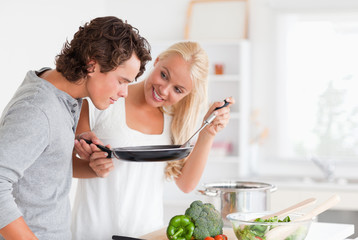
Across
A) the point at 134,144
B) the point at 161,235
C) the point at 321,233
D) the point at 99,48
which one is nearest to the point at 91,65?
the point at 99,48

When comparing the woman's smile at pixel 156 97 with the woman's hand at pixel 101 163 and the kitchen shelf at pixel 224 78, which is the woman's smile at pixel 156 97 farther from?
the kitchen shelf at pixel 224 78

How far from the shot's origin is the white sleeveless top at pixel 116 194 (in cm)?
207

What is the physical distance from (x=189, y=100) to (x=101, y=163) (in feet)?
1.74

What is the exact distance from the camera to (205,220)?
5.56 feet

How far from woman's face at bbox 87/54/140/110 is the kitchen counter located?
21.5 inches

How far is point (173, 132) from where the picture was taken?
2.21 meters

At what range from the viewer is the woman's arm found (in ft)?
6.63

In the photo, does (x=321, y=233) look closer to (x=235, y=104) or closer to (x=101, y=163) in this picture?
(x=101, y=163)

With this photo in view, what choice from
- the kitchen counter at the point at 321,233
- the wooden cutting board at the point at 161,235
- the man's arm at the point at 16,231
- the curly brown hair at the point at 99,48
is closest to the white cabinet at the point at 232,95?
the kitchen counter at the point at 321,233

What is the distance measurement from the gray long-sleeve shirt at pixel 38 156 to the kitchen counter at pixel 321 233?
0.34 m

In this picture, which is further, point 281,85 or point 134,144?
point 281,85

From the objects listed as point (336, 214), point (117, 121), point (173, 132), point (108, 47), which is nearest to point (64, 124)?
point (108, 47)

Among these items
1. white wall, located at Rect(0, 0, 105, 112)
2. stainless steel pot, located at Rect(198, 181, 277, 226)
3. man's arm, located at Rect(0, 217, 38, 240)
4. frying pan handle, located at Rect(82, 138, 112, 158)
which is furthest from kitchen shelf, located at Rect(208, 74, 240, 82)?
man's arm, located at Rect(0, 217, 38, 240)

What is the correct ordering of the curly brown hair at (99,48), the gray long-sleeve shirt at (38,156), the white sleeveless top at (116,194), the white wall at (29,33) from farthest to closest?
1. the white wall at (29,33)
2. the white sleeveless top at (116,194)
3. the curly brown hair at (99,48)
4. the gray long-sleeve shirt at (38,156)
